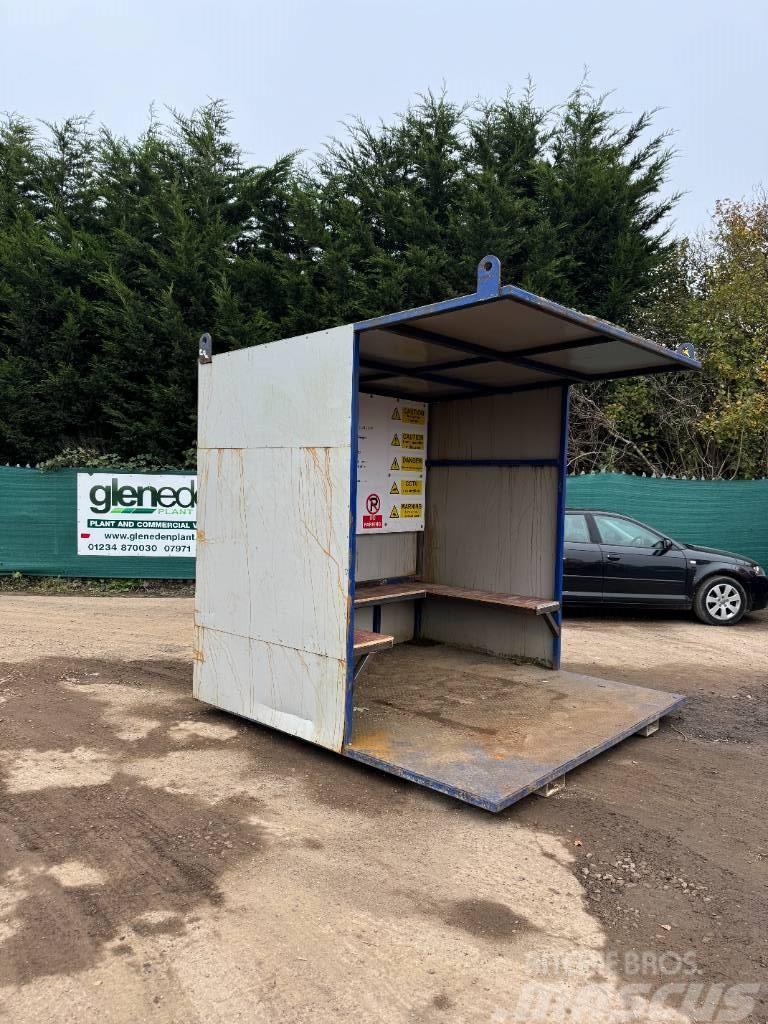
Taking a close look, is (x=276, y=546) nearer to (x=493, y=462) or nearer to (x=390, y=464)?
(x=390, y=464)

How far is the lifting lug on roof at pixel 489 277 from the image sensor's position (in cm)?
366

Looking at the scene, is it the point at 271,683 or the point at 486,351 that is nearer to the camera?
the point at 271,683

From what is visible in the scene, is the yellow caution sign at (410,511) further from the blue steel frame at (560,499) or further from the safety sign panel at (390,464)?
the blue steel frame at (560,499)

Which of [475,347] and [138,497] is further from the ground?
[475,347]

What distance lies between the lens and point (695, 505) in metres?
11.2

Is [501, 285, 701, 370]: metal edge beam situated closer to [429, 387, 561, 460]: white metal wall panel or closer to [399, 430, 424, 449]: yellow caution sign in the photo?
[429, 387, 561, 460]: white metal wall panel

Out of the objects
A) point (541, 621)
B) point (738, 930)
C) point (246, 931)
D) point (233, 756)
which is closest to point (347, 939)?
point (246, 931)

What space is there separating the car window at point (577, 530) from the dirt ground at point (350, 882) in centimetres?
403

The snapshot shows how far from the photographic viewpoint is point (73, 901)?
304cm

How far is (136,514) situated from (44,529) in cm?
140

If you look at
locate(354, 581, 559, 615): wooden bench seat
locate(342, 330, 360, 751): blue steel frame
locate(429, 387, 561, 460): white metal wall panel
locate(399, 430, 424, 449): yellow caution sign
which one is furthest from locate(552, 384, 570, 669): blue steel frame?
locate(342, 330, 360, 751): blue steel frame

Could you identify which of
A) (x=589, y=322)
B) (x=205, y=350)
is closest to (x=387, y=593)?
(x=205, y=350)

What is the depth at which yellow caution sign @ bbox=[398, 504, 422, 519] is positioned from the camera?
23.3ft

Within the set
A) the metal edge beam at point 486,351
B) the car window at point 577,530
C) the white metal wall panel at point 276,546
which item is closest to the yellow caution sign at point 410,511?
the metal edge beam at point 486,351
